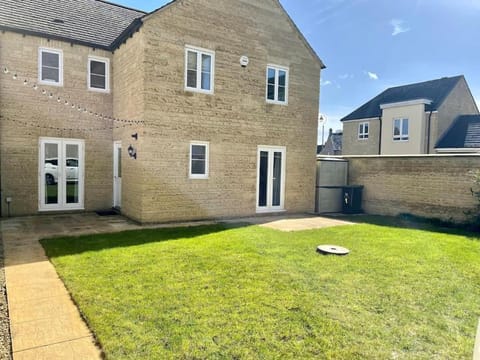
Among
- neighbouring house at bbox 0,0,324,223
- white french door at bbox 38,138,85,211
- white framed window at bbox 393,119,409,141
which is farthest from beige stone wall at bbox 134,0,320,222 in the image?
white framed window at bbox 393,119,409,141

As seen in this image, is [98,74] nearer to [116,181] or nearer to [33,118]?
[33,118]

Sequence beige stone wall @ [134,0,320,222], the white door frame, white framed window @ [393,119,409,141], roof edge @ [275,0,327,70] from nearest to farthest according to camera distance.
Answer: beige stone wall @ [134,0,320,222], the white door frame, roof edge @ [275,0,327,70], white framed window @ [393,119,409,141]

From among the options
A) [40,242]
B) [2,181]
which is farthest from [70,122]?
[40,242]

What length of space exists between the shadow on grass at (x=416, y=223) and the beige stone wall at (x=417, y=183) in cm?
23

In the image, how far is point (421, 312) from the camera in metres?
4.52

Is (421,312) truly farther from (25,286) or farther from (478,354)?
(25,286)

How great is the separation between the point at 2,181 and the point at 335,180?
41.4 ft

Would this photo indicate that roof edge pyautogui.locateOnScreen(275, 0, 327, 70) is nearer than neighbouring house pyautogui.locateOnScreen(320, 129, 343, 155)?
Yes

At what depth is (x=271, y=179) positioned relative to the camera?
13273mm

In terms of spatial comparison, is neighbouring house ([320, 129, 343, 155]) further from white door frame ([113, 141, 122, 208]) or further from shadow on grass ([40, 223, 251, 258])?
shadow on grass ([40, 223, 251, 258])

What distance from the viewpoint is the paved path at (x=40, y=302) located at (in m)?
3.61

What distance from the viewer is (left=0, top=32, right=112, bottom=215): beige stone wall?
37.3 ft

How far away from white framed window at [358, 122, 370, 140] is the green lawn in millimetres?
21979

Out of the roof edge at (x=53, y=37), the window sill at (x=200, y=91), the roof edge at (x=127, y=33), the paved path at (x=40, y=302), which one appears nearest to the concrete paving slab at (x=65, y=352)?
A: the paved path at (x=40, y=302)
